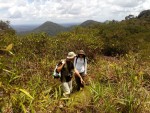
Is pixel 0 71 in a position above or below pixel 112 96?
above

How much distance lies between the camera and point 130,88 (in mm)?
7152

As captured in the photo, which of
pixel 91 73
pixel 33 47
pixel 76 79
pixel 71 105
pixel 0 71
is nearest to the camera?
pixel 0 71

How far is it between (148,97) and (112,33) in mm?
24679

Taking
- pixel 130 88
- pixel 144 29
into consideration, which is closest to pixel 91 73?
pixel 130 88

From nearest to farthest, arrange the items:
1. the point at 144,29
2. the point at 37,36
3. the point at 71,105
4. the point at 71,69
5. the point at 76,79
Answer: the point at 71,105
the point at 71,69
the point at 76,79
the point at 37,36
the point at 144,29

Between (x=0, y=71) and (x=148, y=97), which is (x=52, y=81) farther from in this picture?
(x=0, y=71)

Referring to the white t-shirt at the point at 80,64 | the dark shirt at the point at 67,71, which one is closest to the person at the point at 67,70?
the dark shirt at the point at 67,71

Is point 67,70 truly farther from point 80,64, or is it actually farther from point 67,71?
point 80,64

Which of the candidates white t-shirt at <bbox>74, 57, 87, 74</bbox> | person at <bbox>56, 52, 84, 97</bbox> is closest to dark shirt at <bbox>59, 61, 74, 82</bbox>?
person at <bbox>56, 52, 84, 97</bbox>

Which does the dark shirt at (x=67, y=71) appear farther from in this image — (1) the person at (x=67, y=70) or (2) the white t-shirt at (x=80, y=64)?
(2) the white t-shirt at (x=80, y=64)

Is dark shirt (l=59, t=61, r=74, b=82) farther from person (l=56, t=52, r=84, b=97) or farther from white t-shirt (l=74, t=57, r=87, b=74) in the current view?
white t-shirt (l=74, t=57, r=87, b=74)

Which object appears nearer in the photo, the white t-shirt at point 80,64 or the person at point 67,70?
the person at point 67,70

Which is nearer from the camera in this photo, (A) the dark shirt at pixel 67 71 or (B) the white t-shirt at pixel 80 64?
(A) the dark shirt at pixel 67 71

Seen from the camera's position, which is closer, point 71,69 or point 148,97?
point 148,97
